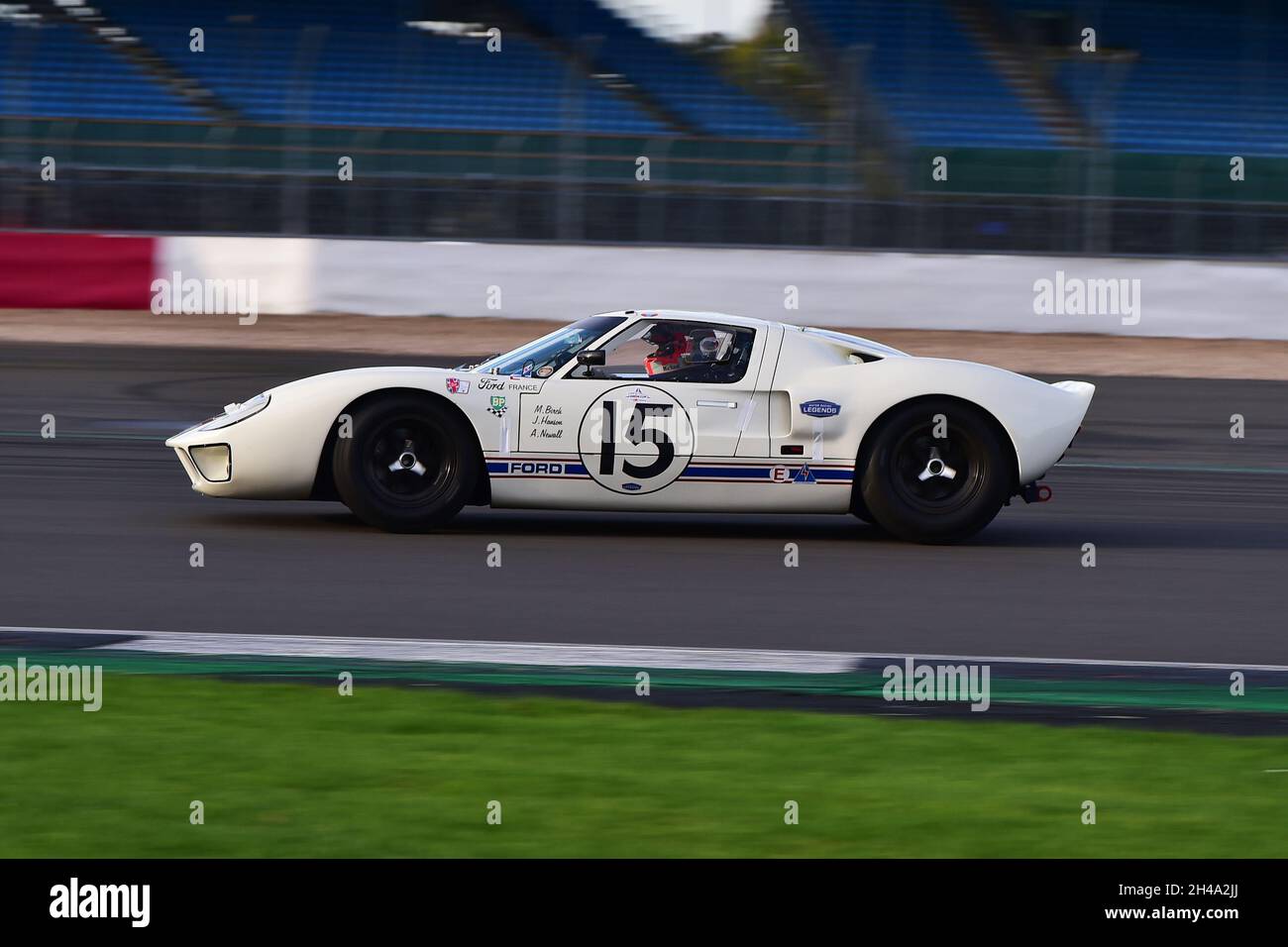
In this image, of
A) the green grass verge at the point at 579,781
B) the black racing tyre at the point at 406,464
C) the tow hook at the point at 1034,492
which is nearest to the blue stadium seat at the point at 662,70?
the tow hook at the point at 1034,492

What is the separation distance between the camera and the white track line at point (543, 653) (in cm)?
646

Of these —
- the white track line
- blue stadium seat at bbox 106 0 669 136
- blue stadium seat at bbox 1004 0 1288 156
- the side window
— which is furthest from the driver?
blue stadium seat at bbox 1004 0 1288 156

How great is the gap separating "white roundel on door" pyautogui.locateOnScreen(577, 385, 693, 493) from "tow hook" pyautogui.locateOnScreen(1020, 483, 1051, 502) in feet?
5.57

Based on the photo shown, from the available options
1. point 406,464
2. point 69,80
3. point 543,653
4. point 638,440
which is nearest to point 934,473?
point 638,440

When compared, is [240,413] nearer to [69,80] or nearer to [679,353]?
[679,353]

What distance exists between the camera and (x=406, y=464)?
28.4 ft

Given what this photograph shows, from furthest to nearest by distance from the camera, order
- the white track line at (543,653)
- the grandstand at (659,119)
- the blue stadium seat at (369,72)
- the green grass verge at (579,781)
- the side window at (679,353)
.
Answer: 1. the blue stadium seat at (369,72)
2. the grandstand at (659,119)
3. the side window at (679,353)
4. the white track line at (543,653)
5. the green grass verge at (579,781)

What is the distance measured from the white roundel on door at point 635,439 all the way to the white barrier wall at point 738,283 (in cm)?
1212

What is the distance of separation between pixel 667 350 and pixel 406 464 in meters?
1.37

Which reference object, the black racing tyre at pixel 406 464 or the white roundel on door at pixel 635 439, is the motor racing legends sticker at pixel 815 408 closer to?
the white roundel on door at pixel 635 439

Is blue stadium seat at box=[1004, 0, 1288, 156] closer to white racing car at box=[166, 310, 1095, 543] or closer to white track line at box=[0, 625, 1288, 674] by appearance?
white racing car at box=[166, 310, 1095, 543]

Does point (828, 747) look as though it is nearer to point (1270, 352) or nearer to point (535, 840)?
point (535, 840)

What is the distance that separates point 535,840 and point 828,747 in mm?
1252
